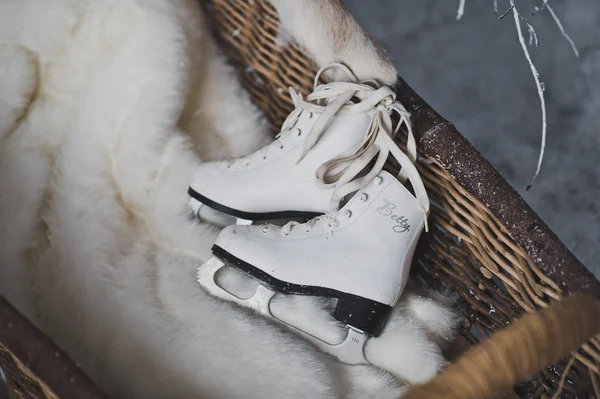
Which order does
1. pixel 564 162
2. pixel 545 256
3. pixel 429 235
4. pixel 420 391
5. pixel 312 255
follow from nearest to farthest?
pixel 420 391 → pixel 545 256 → pixel 312 255 → pixel 429 235 → pixel 564 162

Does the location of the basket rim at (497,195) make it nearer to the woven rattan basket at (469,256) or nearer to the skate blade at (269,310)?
the woven rattan basket at (469,256)

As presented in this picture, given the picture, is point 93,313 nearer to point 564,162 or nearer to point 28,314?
point 28,314

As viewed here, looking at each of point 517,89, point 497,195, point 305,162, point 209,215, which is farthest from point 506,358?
point 517,89

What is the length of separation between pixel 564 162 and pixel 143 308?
0.72m

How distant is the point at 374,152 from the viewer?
75 centimetres

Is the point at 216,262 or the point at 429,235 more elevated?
the point at 429,235

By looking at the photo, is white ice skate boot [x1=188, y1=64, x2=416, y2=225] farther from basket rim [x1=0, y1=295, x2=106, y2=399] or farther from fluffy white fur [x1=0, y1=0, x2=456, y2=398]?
basket rim [x1=0, y1=295, x2=106, y2=399]

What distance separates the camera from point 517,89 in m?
1.04

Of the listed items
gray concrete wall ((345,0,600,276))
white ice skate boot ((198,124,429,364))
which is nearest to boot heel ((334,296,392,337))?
white ice skate boot ((198,124,429,364))

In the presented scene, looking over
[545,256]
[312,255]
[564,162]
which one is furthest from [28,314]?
[564,162]

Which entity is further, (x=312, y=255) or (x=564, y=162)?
(x=564, y=162)

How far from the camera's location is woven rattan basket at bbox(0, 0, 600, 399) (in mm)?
519

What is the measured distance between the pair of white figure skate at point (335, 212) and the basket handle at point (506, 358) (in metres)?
0.31

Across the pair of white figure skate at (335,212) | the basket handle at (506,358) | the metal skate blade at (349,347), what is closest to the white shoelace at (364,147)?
the pair of white figure skate at (335,212)
